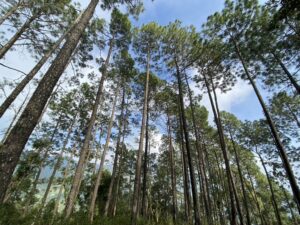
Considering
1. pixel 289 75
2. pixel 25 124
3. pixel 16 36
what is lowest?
pixel 25 124

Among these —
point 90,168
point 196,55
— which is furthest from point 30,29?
point 90,168

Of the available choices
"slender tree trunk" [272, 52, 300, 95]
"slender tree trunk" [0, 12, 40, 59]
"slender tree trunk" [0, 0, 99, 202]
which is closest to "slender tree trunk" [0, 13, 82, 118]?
"slender tree trunk" [0, 12, 40, 59]

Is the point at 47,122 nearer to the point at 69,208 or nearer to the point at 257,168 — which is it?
the point at 69,208

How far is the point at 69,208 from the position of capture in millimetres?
7371

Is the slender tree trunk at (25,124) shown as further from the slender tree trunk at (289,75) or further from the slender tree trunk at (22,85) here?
the slender tree trunk at (289,75)

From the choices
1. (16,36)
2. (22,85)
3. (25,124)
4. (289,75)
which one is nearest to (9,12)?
(16,36)

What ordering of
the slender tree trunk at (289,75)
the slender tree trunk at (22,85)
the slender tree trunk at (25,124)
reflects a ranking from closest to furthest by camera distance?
the slender tree trunk at (25,124), the slender tree trunk at (22,85), the slender tree trunk at (289,75)

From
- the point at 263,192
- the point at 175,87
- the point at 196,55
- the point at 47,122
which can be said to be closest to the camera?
the point at 196,55

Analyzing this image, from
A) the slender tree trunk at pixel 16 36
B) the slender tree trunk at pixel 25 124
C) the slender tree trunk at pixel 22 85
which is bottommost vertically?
the slender tree trunk at pixel 25 124

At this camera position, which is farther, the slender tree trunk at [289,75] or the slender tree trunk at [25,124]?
the slender tree trunk at [289,75]

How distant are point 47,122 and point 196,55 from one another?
629 inches

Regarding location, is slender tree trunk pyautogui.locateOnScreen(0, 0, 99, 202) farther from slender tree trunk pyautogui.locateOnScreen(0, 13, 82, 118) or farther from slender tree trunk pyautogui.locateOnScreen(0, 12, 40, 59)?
slender tree trunk pyautogui.locateOnScreen(0, 12, 40, 59)

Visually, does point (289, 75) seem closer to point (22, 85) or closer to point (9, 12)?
point (22, 85)

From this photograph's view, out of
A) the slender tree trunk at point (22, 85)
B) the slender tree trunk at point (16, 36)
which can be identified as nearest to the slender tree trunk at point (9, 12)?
the slender tree trunk at point (16, 36)
